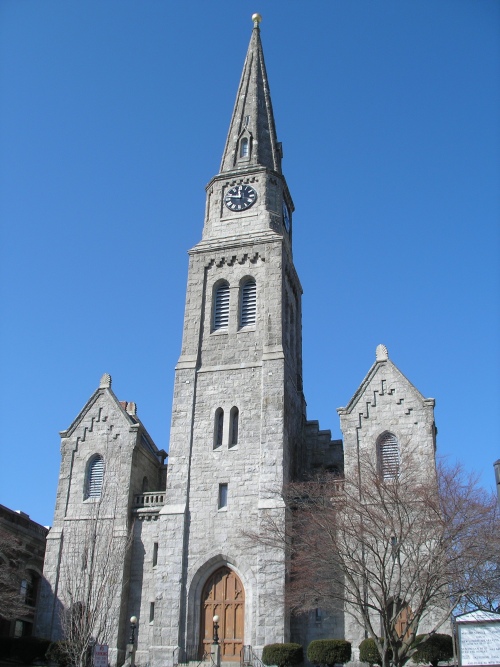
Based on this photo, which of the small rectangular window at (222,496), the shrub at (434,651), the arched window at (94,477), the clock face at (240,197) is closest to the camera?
the shrub at (434,651)

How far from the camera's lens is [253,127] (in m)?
49.7

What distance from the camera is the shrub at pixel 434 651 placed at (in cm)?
A: 2908

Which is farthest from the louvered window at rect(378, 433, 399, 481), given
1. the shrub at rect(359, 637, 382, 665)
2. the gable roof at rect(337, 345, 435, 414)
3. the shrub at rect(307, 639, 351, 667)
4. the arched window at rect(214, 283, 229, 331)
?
the arched window at rect(214, 283, 229, 331)

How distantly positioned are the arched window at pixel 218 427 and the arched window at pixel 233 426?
564 mm

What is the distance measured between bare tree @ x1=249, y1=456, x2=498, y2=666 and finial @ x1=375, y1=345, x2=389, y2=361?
23.0ft

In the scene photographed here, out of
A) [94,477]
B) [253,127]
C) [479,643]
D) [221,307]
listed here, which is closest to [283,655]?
[94,477]

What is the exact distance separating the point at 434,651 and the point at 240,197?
2802cm

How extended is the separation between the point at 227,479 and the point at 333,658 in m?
9.74

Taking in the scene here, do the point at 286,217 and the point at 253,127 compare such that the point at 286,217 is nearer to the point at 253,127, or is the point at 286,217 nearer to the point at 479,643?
the point at 253,127

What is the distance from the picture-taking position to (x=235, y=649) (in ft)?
110

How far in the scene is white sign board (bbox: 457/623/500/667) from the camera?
17406 millimetres

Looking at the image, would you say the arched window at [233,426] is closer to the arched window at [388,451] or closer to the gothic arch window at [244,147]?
the arched window at [388,451]

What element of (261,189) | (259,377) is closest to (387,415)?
(259,377)

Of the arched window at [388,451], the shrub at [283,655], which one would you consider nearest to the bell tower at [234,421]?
the shrub at [283,655]
